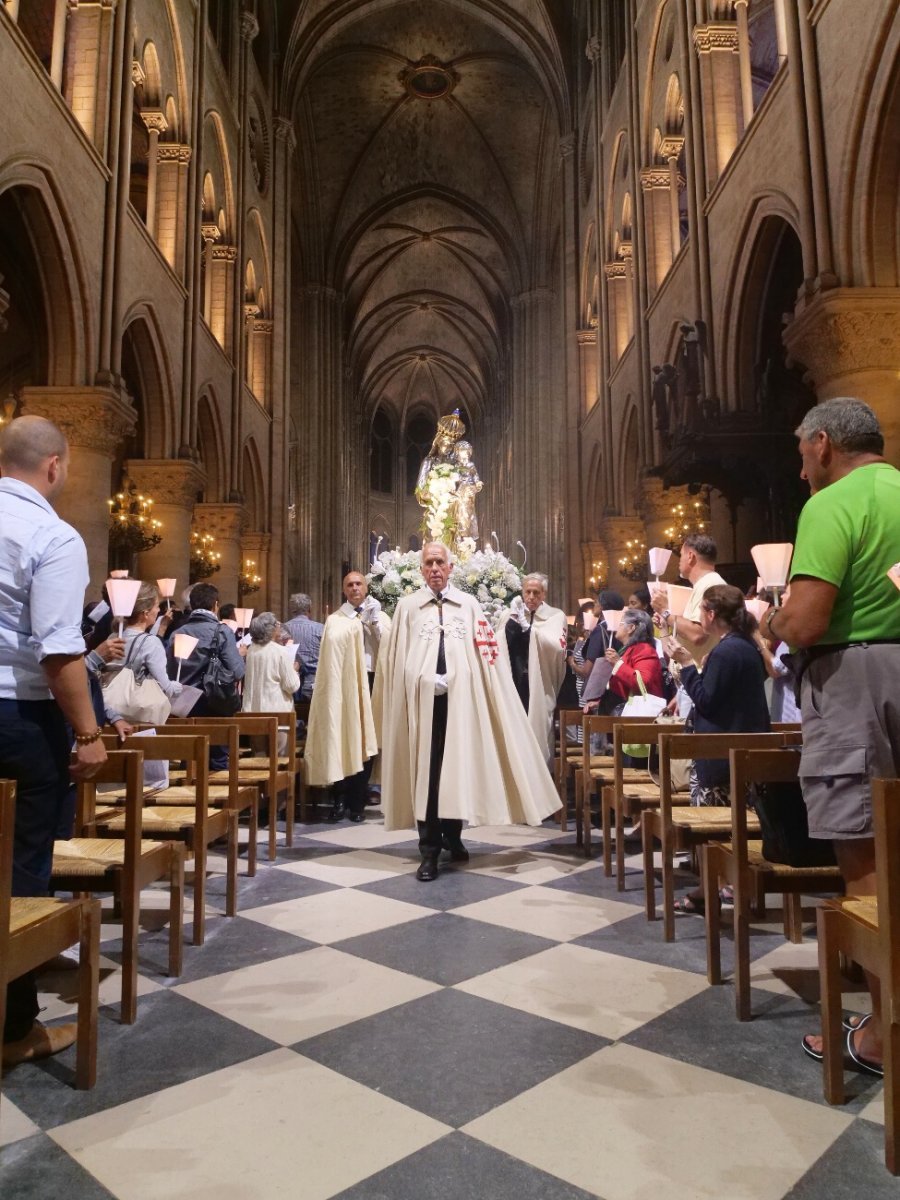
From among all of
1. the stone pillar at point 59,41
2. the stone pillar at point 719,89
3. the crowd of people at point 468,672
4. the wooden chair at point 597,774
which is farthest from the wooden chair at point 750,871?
the stone pillar at point 59,41

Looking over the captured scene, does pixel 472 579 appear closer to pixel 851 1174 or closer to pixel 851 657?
pixel 851 657

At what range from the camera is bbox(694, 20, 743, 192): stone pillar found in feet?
35.2

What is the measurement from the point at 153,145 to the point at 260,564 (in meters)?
8.18

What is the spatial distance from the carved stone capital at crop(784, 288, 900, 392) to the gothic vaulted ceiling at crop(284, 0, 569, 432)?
52.9 feet

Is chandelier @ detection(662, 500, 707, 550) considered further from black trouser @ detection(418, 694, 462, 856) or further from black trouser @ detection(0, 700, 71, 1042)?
black trouser @ detection(0, 700, 71, 1042)

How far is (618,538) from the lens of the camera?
15750 mm

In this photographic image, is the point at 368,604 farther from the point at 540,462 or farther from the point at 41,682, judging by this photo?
the point at 540,462

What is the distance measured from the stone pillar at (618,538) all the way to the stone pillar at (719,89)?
20.0 feet

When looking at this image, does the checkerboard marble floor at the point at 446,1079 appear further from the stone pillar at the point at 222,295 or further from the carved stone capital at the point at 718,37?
the stone pillar at the point at 222,295

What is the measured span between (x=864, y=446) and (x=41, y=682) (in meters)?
2.36

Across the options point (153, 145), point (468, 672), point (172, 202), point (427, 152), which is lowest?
point (468, 672)

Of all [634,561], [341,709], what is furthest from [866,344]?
[634,561]

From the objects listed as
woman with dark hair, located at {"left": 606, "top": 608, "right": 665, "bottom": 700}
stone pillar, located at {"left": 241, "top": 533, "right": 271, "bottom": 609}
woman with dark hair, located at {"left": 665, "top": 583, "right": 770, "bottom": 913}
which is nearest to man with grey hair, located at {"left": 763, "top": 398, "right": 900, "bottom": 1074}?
woman with dark hair, located at {"left": 665, "top": 583, "right": 770, "bottom": 913}

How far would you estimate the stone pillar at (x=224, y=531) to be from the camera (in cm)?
1552
